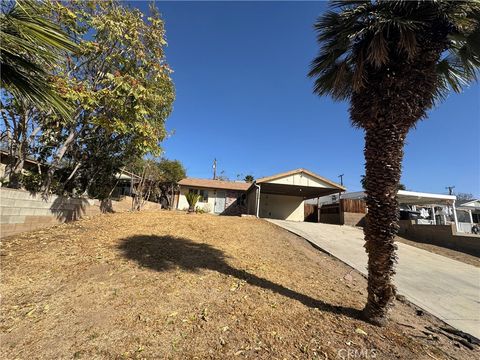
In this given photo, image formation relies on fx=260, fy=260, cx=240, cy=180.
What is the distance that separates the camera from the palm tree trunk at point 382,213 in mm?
4551

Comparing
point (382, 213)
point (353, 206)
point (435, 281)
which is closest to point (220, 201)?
point (353, 206)

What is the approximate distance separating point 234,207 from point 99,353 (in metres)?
23.7

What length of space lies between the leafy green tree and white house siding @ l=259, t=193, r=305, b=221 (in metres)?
16.4

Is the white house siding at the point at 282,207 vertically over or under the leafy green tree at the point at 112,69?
under

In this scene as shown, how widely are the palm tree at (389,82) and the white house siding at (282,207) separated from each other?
2054 centimetres

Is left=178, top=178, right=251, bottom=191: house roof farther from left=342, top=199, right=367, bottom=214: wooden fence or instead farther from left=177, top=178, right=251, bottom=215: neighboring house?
left=342, top=199, right=367, bottom=214: wooden fence

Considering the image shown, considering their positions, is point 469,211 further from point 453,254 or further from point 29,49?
point 29,49

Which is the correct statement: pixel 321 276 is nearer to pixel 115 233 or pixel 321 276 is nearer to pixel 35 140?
pixel 115 233

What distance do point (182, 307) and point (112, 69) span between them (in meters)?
9.25

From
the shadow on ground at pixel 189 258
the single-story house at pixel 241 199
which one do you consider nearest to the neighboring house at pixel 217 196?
the single-story house at pixel 241 199

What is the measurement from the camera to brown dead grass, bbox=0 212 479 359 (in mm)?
3512

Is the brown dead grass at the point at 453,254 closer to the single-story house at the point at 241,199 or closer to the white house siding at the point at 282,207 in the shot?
the single-story house at the point at 241,199

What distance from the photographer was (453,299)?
255 inches

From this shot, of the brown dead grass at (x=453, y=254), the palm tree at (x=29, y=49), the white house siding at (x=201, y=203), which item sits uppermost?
the white house siding at (x=201, y=203)
